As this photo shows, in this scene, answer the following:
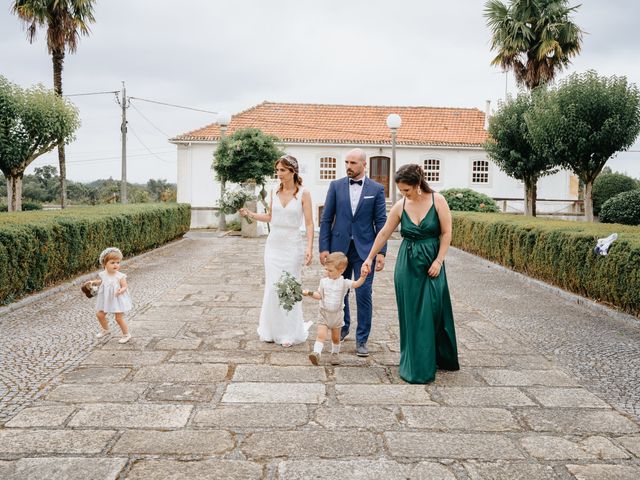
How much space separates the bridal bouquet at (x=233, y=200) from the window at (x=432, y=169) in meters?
26.0

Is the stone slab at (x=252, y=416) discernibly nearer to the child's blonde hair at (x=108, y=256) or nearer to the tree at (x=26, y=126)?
the child's blonde hair at (x=108, y=256)

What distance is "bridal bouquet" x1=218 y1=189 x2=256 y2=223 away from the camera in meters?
6.73

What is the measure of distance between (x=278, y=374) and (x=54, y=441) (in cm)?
186

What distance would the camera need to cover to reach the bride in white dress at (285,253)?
5980 millimetres

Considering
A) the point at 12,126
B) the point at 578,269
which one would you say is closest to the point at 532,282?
the point at 578,269

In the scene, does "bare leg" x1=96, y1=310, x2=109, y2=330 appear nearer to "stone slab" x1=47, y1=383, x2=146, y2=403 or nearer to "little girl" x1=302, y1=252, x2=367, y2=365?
"stone slab" x1=47, y1=383, x2=146, y2=403

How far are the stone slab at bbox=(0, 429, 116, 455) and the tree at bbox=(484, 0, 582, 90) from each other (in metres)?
21.5

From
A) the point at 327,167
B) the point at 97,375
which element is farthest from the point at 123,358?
the point at 327,167

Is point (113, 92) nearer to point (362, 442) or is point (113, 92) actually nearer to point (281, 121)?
point (281, 121)

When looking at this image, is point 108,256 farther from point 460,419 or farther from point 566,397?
point 566,397

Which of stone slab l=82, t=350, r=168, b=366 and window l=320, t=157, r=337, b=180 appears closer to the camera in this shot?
stone slab l=82, t=350, r=168, b=366

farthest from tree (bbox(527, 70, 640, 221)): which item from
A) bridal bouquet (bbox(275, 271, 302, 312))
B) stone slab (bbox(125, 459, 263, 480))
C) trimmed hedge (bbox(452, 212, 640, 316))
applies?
stone slab (bbox(125, 459, 263, 480))

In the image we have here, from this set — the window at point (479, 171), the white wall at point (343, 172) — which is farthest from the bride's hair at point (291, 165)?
the window at point (479, 171)

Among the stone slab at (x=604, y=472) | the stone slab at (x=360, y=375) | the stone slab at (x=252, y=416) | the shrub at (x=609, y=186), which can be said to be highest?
the shrub at (x=609, y=186)
